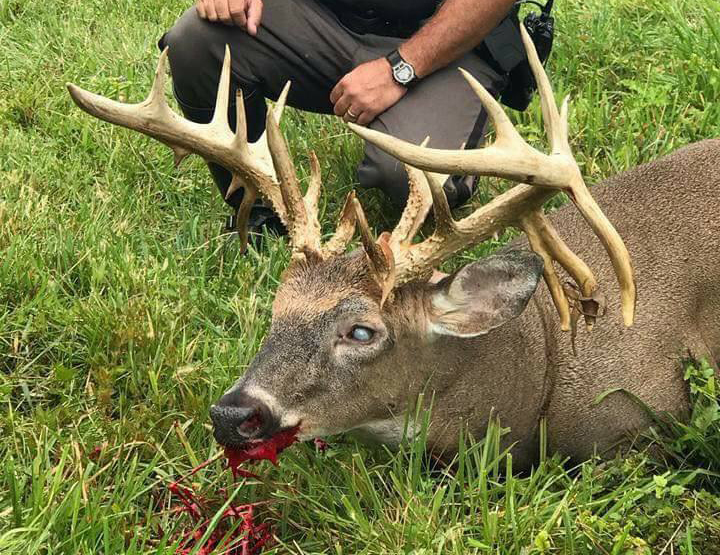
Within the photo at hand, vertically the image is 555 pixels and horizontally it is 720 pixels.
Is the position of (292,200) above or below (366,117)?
above

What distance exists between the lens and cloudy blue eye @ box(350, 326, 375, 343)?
10.6 ft

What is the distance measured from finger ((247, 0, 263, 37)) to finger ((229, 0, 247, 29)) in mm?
28

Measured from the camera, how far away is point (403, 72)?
4.65 metres

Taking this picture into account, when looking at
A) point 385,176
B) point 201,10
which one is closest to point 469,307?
point 385,176

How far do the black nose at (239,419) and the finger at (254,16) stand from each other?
2.24 m

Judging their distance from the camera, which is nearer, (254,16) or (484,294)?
(484,294)

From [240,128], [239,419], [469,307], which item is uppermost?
[240,128]

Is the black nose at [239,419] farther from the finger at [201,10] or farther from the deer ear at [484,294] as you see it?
the finger at [201,10]

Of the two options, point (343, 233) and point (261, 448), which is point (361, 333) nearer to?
point (343, 233)

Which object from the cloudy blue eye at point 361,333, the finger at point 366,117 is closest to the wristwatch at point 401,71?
the finger at point 366,117

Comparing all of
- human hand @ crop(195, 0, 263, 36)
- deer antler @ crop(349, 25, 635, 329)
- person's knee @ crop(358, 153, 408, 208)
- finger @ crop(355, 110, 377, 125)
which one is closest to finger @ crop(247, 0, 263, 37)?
human hand @ crop(195, 0, 263, 36)

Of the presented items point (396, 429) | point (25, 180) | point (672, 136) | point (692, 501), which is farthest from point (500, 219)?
point (25, 180)

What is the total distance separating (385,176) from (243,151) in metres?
1.32

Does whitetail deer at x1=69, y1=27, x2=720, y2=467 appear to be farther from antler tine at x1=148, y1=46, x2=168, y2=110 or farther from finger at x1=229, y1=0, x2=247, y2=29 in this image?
finger at x1=229, y1=0, x2=247, y2=29
